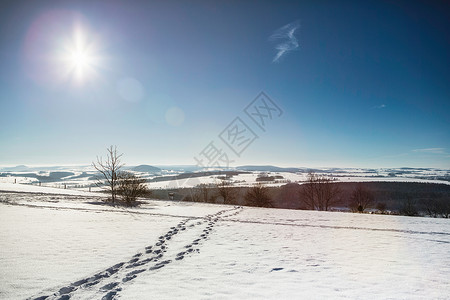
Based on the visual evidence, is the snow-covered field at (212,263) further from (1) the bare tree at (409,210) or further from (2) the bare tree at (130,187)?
(1) the bare tree at (409,210)

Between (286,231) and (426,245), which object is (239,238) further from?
(426,245)

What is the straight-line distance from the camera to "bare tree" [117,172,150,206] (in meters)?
25.4

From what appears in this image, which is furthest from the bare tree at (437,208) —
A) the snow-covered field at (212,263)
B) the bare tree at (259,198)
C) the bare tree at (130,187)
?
the bare tree at (130,187)

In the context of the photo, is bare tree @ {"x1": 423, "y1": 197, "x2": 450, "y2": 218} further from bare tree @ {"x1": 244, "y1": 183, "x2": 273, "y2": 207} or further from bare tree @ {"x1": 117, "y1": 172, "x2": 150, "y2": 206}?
bare tree @ {"x1": 117, "y1": 172, "x2": 150, "y2": 206}

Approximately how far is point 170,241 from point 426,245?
10689 mm

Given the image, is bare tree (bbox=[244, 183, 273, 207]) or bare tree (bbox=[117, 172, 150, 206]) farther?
bare tree (bbox=[244, 183, 273, 207])

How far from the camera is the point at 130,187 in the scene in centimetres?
2631

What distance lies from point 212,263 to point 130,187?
71.8 ft

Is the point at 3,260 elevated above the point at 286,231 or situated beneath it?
elevated above

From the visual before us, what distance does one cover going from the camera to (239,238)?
10305 mm

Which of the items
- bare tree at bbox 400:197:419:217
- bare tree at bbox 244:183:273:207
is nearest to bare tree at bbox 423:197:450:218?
bare tree at bbox 400:197:419:217

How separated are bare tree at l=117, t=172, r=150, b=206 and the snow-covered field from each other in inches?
540

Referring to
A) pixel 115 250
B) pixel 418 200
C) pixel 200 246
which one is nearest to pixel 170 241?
pixel 200 246

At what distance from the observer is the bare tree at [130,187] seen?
25.4 m
